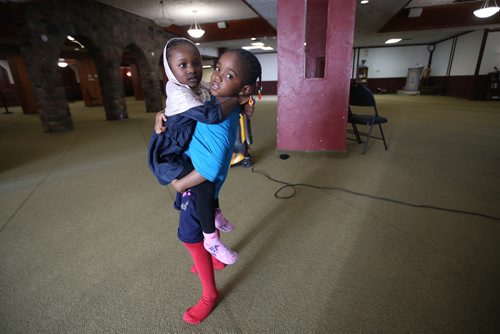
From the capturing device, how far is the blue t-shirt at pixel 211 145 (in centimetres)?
88

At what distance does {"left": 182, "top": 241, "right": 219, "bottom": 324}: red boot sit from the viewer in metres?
1.05

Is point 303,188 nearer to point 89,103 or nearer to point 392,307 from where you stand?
point 392,307

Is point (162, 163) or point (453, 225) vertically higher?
point (162, 163)

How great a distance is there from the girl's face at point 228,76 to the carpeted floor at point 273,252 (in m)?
0.99

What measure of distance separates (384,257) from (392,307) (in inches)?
14.5

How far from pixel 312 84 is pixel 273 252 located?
7.53ft

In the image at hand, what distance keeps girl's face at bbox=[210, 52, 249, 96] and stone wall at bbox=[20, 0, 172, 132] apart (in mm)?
6117

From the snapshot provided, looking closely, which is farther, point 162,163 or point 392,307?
point 392,307

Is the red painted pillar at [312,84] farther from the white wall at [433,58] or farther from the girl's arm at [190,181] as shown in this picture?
the white wall at [433,58]

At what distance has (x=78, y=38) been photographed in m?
5.91

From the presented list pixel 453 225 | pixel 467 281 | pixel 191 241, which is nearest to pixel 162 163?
pixel 191 241

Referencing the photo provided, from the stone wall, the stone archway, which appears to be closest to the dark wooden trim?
the stone wall

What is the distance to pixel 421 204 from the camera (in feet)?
6.87

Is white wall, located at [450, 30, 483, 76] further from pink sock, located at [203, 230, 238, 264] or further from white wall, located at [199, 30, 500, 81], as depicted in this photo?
pink sock, located at [203, 230, 238, 264]
